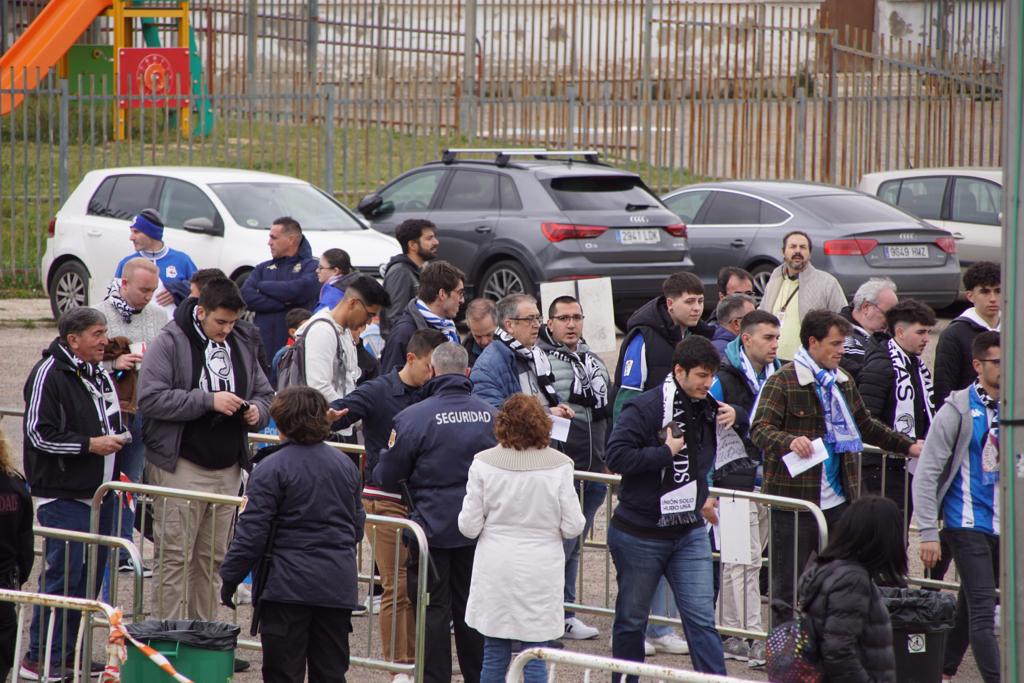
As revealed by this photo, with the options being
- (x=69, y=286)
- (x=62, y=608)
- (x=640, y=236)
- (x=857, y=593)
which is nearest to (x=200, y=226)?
(x=69, y=286)

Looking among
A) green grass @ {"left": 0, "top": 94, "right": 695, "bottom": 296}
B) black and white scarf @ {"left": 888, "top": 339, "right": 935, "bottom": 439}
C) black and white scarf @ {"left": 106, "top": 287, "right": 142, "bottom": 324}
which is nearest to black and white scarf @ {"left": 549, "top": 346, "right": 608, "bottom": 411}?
black and white scarf @ {"left": 888, "top": 339, "right": 935, "bottom": 439}

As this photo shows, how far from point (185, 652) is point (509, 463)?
1.48m

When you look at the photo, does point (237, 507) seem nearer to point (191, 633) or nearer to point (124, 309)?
point (191, 633)

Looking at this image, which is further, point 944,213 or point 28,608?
point 944,213

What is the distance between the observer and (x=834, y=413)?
752cm

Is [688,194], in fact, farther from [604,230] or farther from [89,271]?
[89,271]

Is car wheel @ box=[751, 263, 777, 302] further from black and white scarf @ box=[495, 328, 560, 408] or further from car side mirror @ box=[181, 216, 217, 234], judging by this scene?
black and white scarf @ box=[495, 328, 560, 408]

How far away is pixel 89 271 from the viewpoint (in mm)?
15211

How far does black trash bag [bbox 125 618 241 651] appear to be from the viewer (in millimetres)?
6016

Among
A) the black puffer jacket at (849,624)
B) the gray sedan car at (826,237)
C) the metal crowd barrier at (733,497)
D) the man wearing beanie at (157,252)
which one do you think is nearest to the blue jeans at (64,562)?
the metal crowd barrier at (733,497)

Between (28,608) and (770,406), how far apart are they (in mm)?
3680

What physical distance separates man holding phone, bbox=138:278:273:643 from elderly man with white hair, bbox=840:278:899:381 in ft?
11.9

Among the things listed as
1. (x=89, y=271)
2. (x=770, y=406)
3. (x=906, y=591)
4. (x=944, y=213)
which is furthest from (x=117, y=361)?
(x=944, y=213)

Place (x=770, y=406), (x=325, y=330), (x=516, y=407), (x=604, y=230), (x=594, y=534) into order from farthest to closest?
(x=604, y=230) → (x=594, y=534) → (x=325, y=330) → (x=770, y=406) → (x=516, y=407)
